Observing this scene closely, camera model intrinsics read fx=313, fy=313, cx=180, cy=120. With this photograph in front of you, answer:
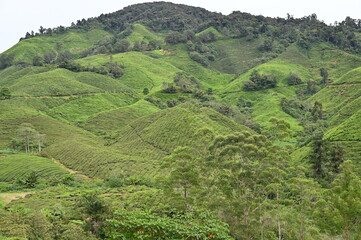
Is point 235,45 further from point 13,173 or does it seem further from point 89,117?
point 13,173

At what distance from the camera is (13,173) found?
5397 centimetres

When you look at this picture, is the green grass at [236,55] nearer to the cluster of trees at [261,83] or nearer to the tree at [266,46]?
the tree at [266,46]

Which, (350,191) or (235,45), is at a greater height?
(235,45)

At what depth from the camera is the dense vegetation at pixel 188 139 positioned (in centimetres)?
2620

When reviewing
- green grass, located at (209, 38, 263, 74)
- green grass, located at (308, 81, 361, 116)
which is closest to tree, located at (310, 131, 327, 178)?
green grass, located at (308, 81, 361, 116)

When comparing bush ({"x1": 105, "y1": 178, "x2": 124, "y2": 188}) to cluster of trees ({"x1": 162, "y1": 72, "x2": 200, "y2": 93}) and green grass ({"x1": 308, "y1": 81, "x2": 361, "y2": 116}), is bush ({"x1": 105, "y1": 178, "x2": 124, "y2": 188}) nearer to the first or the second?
green grass ({"x1": 308, "y1": 81, "x2": 361, "y2": 116})

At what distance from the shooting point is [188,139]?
6594cm

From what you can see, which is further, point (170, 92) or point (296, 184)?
point (170, 92)

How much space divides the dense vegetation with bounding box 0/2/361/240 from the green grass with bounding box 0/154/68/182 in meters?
0.33

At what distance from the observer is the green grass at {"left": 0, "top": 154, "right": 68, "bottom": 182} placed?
2114 inches

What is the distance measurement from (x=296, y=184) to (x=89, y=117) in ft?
241

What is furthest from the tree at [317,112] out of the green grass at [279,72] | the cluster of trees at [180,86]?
the cluster of trees at [180,86]

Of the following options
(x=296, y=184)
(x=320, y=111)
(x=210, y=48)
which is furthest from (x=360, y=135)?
(x=210, y=48)

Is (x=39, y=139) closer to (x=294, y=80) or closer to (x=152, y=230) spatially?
(x=152, y=230)
